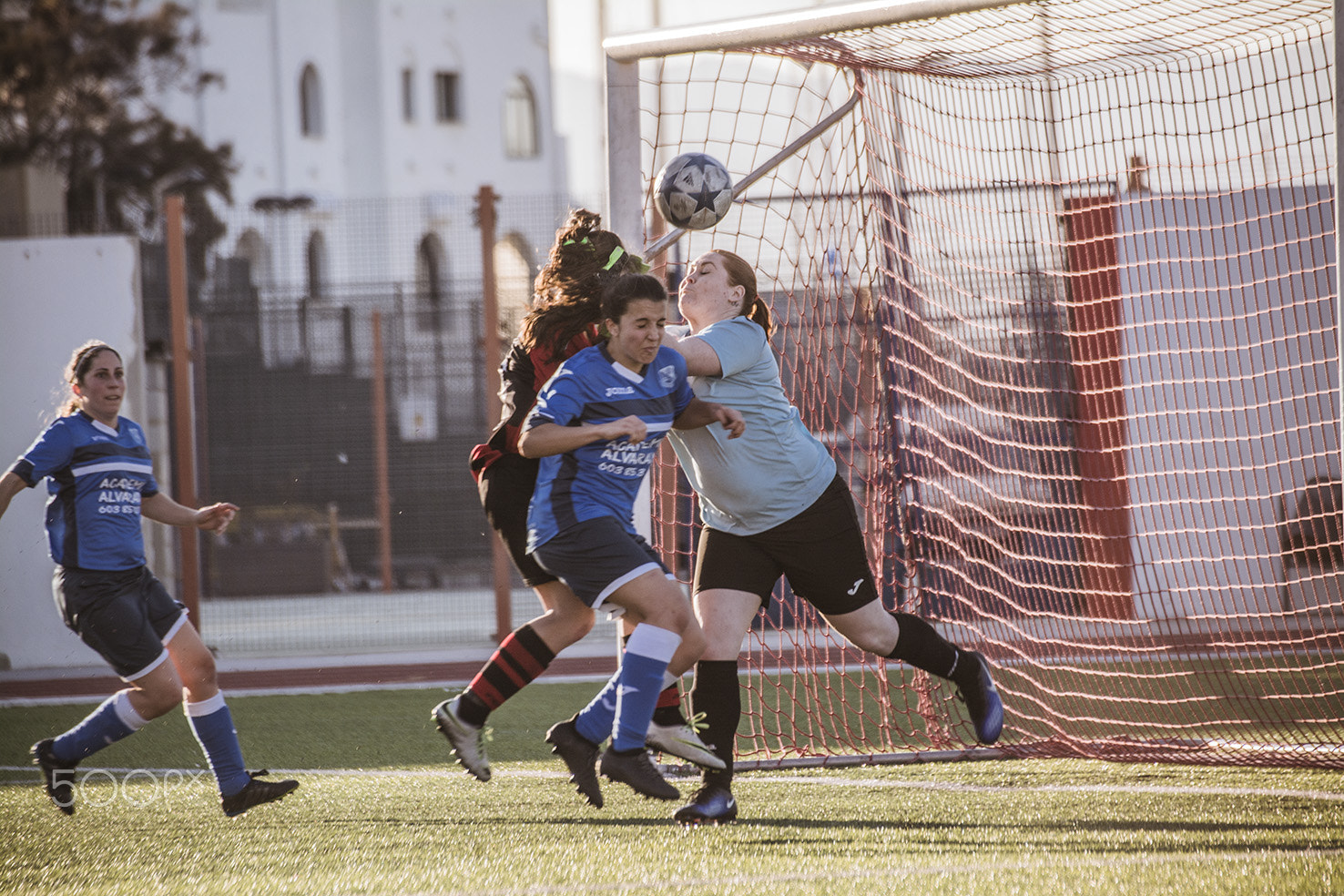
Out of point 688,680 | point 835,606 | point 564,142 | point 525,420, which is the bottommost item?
point 688,680

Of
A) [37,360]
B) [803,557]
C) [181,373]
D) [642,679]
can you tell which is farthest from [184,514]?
[37,360]

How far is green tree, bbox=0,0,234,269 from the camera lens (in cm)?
2470

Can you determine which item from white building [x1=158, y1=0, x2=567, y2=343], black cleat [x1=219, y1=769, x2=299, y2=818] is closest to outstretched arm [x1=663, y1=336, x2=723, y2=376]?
black cleat [x1=219, y1=769, x2=299, y2=818]

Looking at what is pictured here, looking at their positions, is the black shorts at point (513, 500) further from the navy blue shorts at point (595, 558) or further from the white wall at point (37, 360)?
the white wall at point (37, 360)

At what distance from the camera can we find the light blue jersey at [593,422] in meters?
3.85

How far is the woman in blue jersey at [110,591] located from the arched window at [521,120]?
33.3 metres

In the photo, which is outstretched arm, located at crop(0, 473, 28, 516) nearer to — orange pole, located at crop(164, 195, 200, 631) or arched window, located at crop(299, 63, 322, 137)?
orange pole, located at crop(164, 195, 200, 631)

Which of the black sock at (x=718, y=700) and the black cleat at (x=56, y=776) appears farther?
the black cleat at (x=56, y=776)

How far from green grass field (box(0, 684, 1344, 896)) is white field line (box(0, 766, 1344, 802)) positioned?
1cm

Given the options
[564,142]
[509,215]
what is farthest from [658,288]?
[564,142]

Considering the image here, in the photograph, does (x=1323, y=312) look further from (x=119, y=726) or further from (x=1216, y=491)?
(x=119, y=726)

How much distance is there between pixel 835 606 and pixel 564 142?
35.7 meters

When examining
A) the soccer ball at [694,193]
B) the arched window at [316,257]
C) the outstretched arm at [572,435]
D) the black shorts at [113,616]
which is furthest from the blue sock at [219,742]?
the arched window at [316,257]

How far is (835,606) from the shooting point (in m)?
4.41
